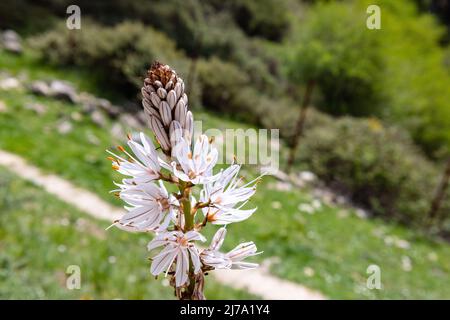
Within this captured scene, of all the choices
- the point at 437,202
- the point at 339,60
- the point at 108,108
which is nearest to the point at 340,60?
the point at 339,60

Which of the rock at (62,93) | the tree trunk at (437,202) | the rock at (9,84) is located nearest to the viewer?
the rock at (9,84)

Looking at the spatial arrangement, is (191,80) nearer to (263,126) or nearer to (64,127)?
(263,126)

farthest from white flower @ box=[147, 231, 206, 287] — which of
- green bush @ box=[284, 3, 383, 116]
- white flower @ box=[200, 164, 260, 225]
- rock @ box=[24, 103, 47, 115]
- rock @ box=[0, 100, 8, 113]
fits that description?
green bush @ box=[284, 3, 383, 116]

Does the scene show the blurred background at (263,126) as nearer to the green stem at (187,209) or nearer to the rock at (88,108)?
the rock at (88,108)

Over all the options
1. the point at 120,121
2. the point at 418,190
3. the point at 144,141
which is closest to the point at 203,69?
the point at 120,121

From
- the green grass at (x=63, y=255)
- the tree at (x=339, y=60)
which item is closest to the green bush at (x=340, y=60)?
the tree at (x=339, y=60)

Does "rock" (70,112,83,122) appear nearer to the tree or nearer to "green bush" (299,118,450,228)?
"green bush" (299,118,450,228)
